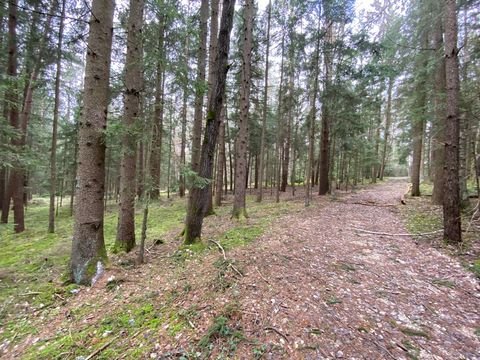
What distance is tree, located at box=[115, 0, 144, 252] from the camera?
4399 millimetres

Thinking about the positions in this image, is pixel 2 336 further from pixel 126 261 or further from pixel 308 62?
pixel 308 62

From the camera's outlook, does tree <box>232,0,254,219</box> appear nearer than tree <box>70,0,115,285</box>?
No

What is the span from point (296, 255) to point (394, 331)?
81.3 inches

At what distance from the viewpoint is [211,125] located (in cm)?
498

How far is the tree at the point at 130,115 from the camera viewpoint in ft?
14.4

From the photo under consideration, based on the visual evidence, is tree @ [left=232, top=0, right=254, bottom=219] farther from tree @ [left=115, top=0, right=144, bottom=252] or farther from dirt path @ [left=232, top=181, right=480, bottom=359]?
tree @ [left=115, top=0, right=144, bottom=252]

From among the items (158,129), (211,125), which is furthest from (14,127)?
(211,125)

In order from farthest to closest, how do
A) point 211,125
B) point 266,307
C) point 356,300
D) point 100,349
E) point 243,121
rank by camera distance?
point 243,121 → point 211,125 → point 356,300 → point 266,307 → point 100,349

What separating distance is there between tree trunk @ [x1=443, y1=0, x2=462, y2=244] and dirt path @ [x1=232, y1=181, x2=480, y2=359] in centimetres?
88

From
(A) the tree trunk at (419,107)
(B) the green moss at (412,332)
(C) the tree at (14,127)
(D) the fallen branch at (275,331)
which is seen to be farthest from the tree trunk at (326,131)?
(C) the tree at (14,127)

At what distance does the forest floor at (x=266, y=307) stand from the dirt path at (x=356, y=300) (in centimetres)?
1

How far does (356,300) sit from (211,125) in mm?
4091

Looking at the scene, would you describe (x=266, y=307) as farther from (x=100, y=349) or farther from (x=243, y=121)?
(x=243, y=121)

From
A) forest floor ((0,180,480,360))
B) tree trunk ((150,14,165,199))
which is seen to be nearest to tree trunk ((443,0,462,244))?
forest floor ((0,180,480,360))
